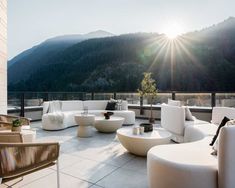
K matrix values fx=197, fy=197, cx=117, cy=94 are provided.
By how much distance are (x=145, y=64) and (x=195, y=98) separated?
11.6m

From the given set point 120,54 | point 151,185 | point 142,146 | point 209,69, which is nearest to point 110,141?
point 142,146

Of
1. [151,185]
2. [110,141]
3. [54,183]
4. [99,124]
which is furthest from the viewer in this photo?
[99,124]

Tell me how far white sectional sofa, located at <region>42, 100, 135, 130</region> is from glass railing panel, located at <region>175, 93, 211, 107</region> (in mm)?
2044

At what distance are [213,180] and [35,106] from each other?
6.88 metres

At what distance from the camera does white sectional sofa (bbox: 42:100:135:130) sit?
18.2ft

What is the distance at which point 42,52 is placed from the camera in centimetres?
2259

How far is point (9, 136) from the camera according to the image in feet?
7.07

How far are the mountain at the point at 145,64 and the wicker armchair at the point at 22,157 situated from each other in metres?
13.3

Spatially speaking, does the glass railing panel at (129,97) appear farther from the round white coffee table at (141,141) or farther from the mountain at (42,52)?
the mountain at (42,52)

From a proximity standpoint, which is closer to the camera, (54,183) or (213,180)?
(213,180)

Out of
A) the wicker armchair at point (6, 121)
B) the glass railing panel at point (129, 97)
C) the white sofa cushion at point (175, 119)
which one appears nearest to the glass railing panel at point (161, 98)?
the glass railing panel at point (129, 97)

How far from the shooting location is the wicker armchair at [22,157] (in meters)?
1.71

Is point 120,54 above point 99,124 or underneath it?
above

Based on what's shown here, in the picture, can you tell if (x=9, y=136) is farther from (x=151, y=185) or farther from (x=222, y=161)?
(x=222, y=161)
